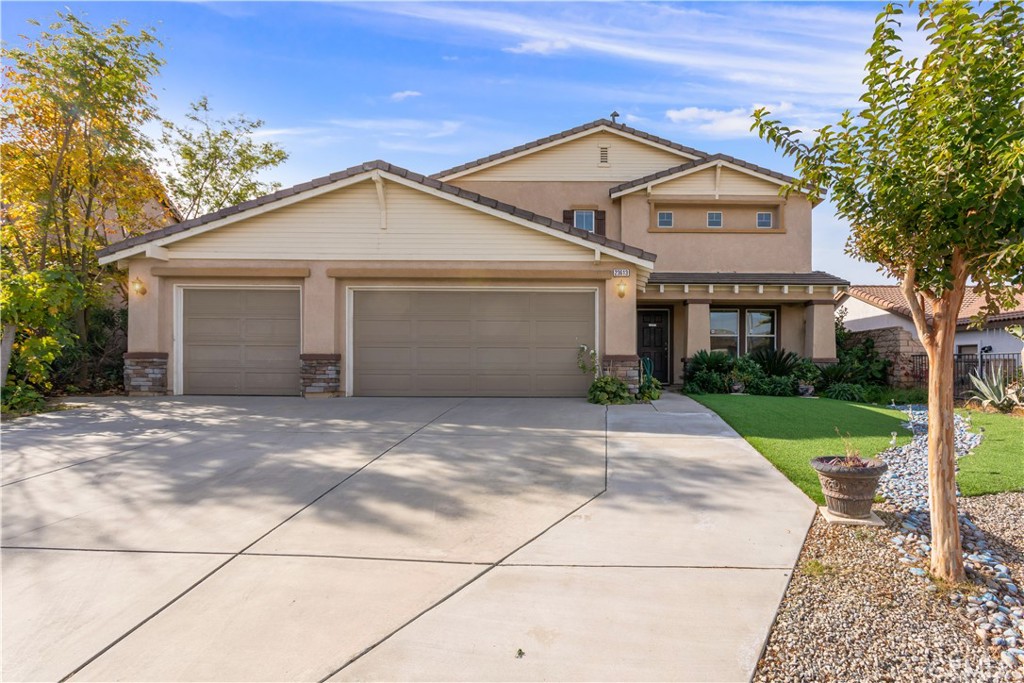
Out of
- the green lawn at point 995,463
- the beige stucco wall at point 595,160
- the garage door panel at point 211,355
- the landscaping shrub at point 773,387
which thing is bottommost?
the green lawn at point 995,463

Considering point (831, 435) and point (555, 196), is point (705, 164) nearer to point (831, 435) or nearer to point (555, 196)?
point (555, 196)

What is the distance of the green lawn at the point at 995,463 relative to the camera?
18.6ft

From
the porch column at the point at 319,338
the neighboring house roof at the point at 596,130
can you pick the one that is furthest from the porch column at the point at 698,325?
the porch column at the point at 319,338

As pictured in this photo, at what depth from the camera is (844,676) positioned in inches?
107

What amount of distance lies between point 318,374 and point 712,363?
31.7 feet

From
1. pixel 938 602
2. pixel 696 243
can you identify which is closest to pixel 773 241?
pixel 696 243

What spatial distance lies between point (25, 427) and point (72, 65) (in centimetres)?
831

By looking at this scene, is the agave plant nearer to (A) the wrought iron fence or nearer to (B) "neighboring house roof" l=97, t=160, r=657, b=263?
(A) the wrought iron fence

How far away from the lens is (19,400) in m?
9.76

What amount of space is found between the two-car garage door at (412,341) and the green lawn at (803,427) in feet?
11.0

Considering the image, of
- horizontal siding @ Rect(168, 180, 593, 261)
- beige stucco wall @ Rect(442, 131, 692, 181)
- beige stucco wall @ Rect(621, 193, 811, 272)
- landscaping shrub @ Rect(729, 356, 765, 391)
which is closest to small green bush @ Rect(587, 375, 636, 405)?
horizontal siding @ Rect(168, 180, 593, 261)

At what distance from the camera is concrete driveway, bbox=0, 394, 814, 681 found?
112 inches

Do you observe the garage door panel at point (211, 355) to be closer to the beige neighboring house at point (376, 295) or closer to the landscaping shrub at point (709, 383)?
the beige neighboring house at point (376, 295)

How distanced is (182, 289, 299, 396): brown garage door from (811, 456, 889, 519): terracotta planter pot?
10.4 meters
